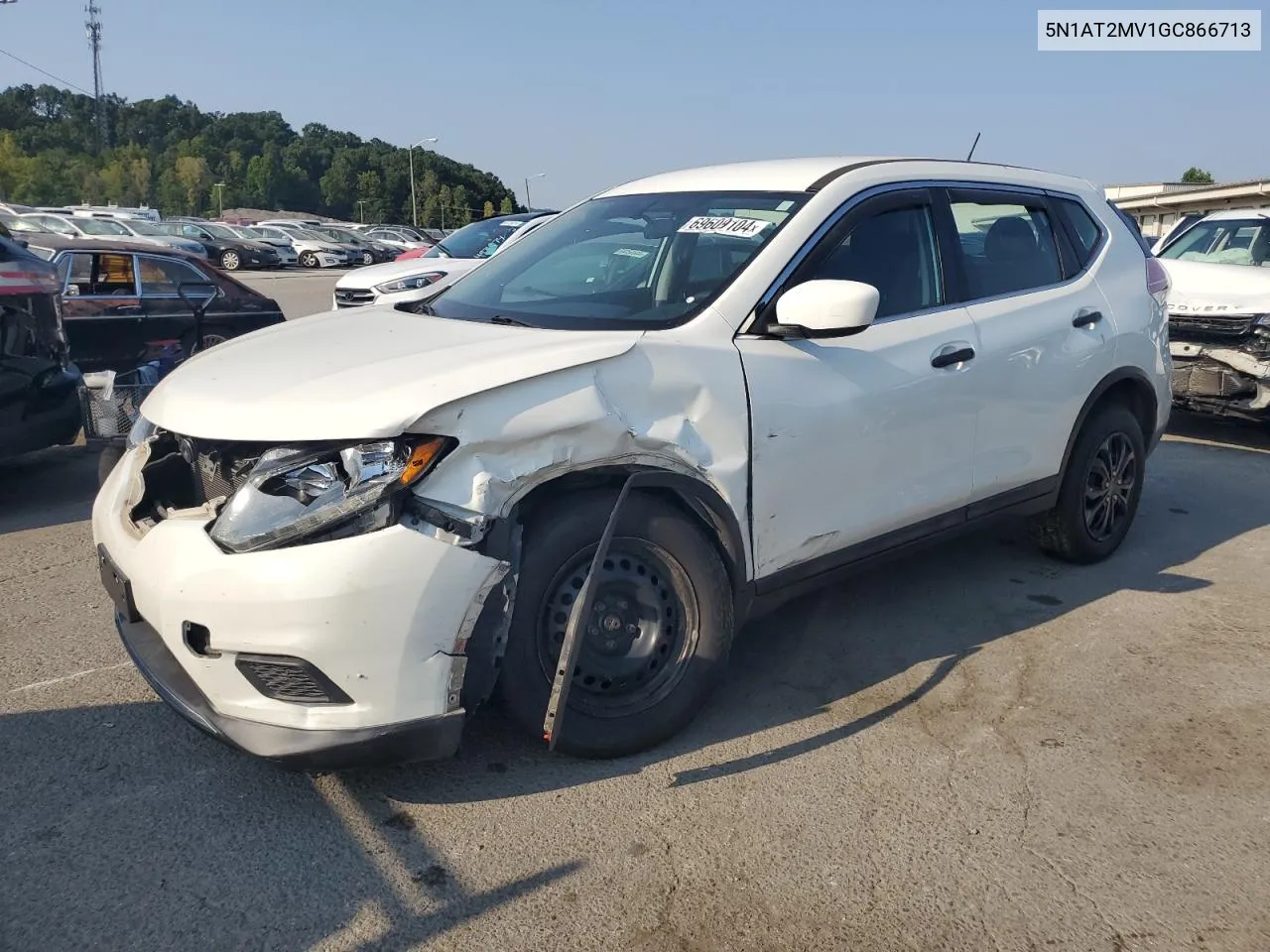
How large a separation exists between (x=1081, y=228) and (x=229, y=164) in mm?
107295

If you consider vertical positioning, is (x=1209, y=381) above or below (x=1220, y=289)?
below

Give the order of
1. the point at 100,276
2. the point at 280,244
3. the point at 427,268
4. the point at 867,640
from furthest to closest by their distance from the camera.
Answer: the point at 280,244
the point at 427,268
the point at 100,276
the point at 867,640

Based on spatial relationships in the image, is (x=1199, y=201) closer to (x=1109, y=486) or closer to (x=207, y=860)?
(x=1109, y=486)

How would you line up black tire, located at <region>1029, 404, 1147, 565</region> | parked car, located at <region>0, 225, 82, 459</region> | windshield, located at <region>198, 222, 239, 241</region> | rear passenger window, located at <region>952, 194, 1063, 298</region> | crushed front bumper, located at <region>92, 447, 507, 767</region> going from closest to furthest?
crushed front bumper, located at <region>92, 447, 507, 767</region>, rear passenger window, located at <region>952, 194, 1063, 298</region>, black tire, located at <region>1029, 404, 1147, 565</region>, parked car, located at <region>0, 225, 82, 459</region>, windshield, located at <region>198, 222, 239, 241</region>

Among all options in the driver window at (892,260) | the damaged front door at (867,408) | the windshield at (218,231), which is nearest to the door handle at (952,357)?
the damaged front door at (867,408)

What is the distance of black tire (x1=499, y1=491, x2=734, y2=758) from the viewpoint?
299cm

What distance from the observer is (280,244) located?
38.8 meters

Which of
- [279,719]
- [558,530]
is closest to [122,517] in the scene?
[279,719]

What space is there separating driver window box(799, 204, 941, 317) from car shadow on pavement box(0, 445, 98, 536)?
458 cm

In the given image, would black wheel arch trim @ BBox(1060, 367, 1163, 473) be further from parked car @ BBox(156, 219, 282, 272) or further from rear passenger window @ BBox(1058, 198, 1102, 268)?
parked car @ BBox(156, 219, 282, 272)

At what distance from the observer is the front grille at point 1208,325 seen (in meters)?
7.66

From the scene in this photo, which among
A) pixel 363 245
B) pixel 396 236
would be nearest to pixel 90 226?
pixel 363 245

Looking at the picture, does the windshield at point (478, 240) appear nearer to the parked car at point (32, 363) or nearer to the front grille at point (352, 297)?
the front grille at point (352, 297)

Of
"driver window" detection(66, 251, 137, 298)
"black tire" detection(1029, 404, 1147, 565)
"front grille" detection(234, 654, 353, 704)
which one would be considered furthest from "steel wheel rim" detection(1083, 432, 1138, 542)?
"driver window" detection(66, 251, 137, 298)
